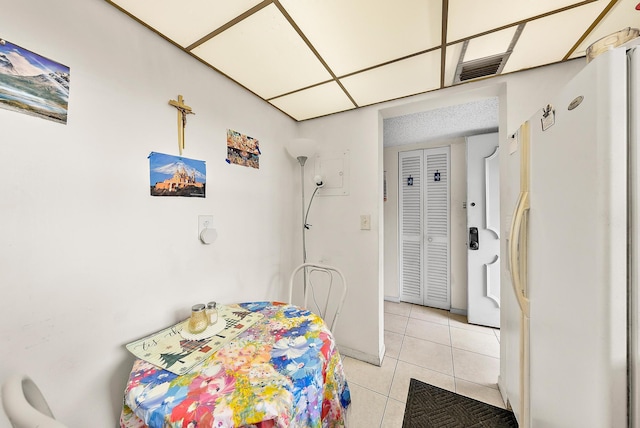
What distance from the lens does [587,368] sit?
1.91 ft

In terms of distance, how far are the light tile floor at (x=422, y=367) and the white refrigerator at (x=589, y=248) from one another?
94 centimetres

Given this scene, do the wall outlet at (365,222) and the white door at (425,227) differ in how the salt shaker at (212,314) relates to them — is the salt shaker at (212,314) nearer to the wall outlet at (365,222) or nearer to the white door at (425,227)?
the wall outlet at (365,222)

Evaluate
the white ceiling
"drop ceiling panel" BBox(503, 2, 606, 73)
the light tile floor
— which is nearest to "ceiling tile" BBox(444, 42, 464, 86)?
the white ceiling

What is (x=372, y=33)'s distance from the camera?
112 cm

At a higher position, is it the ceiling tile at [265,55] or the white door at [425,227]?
the ceiling tile at [265,55]

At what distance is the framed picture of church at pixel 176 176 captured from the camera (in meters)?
1.11

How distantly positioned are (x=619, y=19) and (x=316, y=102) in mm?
1640

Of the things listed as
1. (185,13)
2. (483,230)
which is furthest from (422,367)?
(185,13)

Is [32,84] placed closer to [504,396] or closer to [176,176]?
[176,176]

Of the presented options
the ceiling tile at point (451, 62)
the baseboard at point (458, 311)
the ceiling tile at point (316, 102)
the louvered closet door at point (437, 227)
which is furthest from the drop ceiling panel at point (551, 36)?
the baseboard at point (458, 311)

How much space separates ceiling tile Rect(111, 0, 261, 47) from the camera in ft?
3.11

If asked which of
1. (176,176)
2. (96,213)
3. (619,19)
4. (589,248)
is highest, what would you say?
(619,19)

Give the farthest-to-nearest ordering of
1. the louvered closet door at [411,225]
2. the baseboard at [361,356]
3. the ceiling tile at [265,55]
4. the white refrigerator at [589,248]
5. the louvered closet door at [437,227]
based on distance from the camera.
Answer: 1. the louvered closet door at [411,225]
2. the louvered closet door at [437,227]
3. the baseboard at [361,356]
4. the ceiling tile at [265,55]
5. the white refrigerator at [589,248]

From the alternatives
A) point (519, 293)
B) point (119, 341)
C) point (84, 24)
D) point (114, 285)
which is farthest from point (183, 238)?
point (519, 293)
